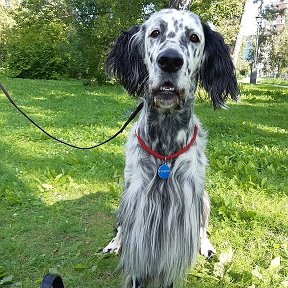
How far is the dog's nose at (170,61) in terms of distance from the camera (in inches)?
85.9

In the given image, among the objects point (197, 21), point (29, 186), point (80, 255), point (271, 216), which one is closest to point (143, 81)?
point (197, 21)

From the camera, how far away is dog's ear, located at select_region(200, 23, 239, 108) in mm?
2756

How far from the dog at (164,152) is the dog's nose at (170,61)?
0.61ft

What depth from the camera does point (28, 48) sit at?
1115 inches

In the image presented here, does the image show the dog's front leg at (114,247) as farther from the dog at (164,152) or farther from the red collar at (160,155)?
the red collar at (160,155)

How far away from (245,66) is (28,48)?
3929 centimetres

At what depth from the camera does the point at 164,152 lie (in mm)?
2629

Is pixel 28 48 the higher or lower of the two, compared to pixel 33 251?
higher

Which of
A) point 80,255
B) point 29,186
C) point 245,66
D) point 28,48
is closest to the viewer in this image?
point 80,255

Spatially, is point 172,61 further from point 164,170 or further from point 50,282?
point 50,282

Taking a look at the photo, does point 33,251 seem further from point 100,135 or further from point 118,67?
point 100,135

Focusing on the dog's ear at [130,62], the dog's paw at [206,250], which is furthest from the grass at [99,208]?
the dog's ear at [130,62]

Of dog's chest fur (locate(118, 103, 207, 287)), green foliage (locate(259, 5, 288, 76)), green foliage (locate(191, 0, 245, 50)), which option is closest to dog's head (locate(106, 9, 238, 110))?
dog's chest fur (locate(118, 103, 207, 287))

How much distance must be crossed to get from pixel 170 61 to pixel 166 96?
22cm
